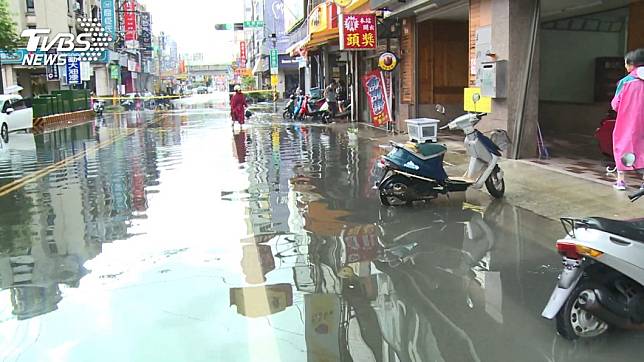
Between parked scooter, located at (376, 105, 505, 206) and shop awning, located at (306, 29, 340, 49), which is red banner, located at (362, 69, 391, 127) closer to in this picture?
shop awning, located at (306, 29, 340, 49)

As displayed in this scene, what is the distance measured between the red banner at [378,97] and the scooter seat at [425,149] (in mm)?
10205

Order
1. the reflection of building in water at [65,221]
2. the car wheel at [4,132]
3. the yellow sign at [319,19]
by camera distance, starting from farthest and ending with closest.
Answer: the yellow sign at [319,19] → the car wheel at [4,132] → the reflection of building in water at [65,221]

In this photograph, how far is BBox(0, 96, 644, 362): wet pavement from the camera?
13.8 ft

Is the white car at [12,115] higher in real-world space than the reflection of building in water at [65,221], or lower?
higher

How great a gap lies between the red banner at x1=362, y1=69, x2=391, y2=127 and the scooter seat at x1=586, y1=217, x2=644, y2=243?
14495 mm

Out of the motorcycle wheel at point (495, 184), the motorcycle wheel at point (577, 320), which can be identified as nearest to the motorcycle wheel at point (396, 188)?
the motorcycle wheel at point (495, 184)

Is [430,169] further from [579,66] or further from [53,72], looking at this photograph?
[53,72]

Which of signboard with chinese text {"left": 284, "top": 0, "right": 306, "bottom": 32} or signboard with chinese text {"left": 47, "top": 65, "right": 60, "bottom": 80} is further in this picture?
signboard with chinese text {"left": 47, "top": 65, "right": 60, "bottom": 80}

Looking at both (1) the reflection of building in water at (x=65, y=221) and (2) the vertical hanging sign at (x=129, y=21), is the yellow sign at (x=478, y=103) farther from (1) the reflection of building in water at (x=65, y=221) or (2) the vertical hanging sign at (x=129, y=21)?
(2) the vertical hanging sign at (x=129, y=21)

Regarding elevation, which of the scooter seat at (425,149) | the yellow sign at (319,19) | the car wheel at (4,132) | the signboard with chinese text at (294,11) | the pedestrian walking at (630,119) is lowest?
the car wheel at (4,132)

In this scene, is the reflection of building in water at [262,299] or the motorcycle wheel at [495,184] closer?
the reflection of building in water at [262,299]

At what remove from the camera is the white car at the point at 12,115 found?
21.0 metres

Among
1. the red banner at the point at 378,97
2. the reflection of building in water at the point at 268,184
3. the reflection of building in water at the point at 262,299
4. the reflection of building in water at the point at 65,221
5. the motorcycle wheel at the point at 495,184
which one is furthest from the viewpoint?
the red banner at the point at 378,97

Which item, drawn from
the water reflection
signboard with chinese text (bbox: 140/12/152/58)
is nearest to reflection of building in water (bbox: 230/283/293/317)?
the water reflection
